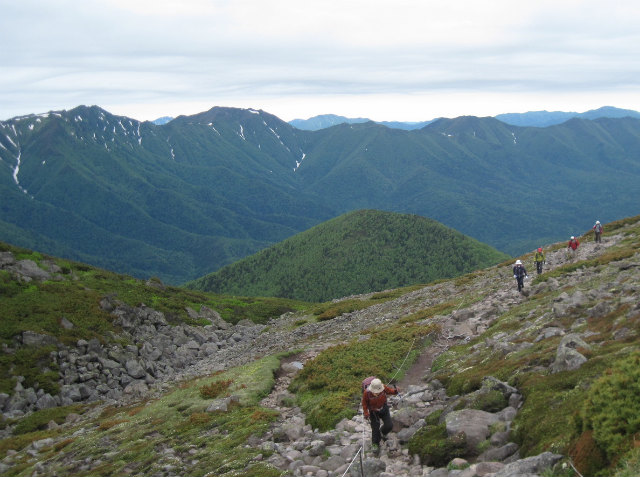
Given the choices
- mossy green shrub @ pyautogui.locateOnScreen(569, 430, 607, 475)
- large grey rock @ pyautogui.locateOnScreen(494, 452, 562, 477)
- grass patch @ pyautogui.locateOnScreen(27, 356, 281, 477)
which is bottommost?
grass patch @ pyautogui.locateOnScreen(27, 356, 281, 477)

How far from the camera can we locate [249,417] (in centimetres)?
2431

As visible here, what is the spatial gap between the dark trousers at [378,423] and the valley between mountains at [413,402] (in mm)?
A: 435

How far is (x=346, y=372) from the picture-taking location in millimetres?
28266

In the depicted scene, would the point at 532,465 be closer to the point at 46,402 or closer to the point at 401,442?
the point at 401,442

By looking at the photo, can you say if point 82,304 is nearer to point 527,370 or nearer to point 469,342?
point 469,342

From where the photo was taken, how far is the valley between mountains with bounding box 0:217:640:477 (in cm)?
1273

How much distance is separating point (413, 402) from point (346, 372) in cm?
797

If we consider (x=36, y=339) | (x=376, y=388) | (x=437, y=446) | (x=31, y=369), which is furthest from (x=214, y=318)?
(x=437, y=446)

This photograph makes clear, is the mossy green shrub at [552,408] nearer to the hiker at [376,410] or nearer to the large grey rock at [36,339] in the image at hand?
the hiker at [376,410]

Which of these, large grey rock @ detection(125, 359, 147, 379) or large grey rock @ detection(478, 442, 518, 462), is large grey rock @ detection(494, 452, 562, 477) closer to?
large grey rock @ detection(478, 442, 518, 462)

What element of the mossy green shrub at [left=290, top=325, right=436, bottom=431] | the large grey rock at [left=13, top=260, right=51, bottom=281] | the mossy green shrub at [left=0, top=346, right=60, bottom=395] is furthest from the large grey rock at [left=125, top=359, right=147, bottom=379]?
the large grey rock at [left=13, top=260, right=51, bottom=281]

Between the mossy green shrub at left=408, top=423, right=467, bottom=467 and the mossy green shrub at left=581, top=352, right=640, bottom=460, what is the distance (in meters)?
4.19

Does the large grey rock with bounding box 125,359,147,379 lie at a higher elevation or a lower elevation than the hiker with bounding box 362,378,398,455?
lower

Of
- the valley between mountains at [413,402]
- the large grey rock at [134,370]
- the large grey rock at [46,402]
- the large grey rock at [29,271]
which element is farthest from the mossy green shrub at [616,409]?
the large grey rock at [29,271]
